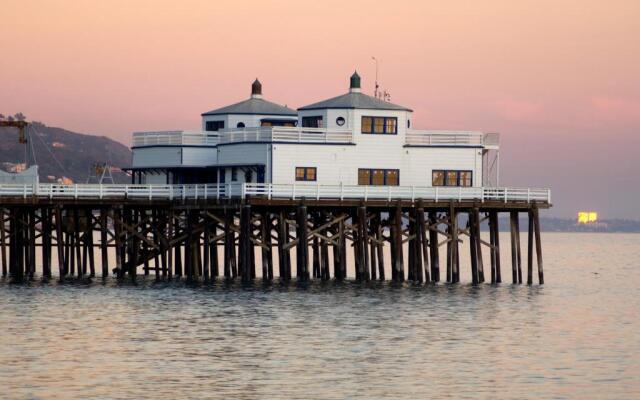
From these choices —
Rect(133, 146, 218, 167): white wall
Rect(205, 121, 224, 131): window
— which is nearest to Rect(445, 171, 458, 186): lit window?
Rect(133, 146, 218, 167): white wall

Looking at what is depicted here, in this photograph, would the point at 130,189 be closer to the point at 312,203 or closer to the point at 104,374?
the point at 312,203

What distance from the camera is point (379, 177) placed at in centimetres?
7794

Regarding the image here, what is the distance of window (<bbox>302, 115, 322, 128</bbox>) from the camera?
79.4 metres

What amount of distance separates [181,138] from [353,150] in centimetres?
1114

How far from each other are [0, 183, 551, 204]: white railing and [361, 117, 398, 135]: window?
15.9 ft

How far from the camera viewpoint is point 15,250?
83.2 meters

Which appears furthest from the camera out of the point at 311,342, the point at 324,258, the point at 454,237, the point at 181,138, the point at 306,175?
the point at 181,138

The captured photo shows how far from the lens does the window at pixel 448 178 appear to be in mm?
78500

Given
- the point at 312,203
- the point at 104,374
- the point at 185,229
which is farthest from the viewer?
the point at 185,229

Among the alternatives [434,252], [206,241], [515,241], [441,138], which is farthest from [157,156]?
[515,241]

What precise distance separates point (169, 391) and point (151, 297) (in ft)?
88.0

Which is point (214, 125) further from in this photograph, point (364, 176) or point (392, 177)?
point (392, 177)

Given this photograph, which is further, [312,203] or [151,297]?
[312,203]

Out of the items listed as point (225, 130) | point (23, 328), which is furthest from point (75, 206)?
point (23, 328)
